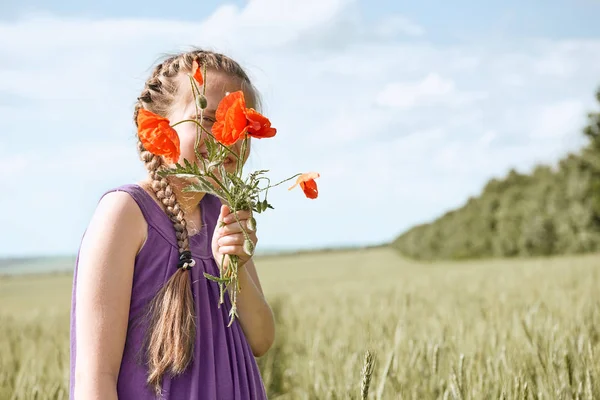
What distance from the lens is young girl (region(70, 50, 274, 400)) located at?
4.76 feet

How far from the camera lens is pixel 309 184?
47.0 inches

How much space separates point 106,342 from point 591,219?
2881 cm

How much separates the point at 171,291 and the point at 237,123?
1.83 ft

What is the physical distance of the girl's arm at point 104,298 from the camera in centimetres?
143

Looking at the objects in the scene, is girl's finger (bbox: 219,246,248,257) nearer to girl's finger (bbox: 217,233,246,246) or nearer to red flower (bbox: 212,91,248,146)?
girl's finger (bbox: 217,233,246,246)

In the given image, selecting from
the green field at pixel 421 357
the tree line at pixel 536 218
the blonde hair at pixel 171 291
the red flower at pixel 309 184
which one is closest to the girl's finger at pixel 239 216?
the red flower at pixel 309 184

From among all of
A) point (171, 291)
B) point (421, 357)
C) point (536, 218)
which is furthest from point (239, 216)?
point (536, 218)

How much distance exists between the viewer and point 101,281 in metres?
1.45

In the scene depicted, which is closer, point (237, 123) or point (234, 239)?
point (237, 123)

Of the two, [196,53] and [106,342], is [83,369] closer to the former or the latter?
[106,342]

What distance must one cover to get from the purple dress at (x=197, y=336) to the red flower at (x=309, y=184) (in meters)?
0.51

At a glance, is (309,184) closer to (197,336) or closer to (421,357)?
(197,336)

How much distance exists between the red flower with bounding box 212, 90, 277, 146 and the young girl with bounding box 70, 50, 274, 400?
189 millimetres

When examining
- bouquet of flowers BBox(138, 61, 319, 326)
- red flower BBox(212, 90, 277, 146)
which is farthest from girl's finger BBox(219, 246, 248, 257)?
red flower BBox(212, 90, 277, 146)
